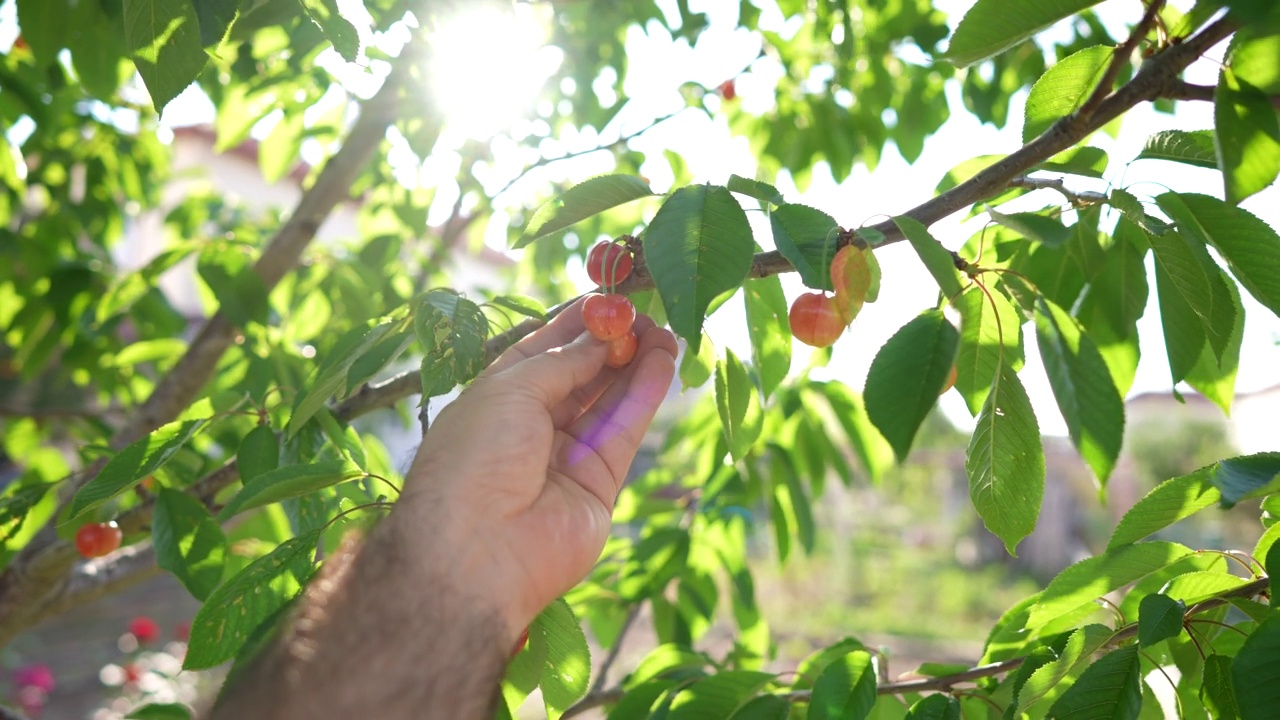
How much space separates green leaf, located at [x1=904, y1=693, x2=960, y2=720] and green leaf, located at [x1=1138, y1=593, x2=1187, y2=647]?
0.76 ft

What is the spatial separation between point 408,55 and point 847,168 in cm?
120

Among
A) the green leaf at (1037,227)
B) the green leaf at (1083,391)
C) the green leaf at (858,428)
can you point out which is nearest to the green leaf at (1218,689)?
the green leaf at (1083,391)

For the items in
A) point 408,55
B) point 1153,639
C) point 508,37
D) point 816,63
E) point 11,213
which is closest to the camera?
point 1153,639

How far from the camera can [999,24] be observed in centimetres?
83

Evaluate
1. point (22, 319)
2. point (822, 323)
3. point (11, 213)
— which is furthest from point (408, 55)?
point (11, 213)

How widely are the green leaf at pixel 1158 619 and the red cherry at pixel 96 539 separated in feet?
4.68

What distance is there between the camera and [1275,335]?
238 centimetres

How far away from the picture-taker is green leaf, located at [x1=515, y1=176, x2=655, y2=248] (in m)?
0.91

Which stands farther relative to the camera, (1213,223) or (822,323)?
(822,323)

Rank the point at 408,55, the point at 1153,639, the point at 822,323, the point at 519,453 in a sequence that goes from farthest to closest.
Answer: the point at 408,55
the point at 822,323
the point at 519,453
the point at 1153,639

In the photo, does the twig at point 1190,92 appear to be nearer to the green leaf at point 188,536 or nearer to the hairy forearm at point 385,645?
the hairy forearm at point 385,645

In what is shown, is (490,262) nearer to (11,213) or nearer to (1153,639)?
(11,213)

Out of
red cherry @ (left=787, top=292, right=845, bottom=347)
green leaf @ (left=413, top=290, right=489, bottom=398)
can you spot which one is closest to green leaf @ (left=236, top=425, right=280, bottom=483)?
green leaf @ (left=413, top=290, right=489, bottom=398)

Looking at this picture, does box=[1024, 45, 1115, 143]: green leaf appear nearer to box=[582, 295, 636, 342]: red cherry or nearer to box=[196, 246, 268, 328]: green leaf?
box=[582, 295, 636, 342]: red cherry
